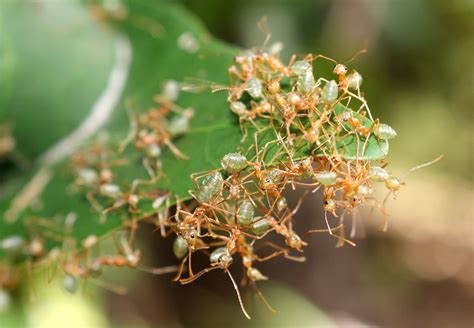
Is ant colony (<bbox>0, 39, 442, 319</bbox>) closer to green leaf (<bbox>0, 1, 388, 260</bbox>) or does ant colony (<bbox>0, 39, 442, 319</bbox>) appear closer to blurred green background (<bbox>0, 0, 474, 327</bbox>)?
green leaf (<bbox>0, 1, 388, 260</bbox>)

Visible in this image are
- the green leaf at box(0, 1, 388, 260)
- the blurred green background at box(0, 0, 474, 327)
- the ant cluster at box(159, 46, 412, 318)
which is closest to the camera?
the ant cluster at box(159, 46, 412, 318)

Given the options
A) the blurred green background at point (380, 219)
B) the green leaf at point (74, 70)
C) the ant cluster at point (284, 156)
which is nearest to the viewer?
the ant cluster at point (284, 156)

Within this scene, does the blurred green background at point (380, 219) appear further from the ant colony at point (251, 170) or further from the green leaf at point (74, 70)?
the ant colony at point (251, 170)

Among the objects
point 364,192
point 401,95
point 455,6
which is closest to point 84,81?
point 364,192

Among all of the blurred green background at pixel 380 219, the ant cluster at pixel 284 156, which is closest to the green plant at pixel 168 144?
Result: the ant cluster at pixel 284 156

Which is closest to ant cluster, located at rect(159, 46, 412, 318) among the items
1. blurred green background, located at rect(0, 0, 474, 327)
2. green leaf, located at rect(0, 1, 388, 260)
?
green leaf, located at rect(0, 1, 388, 260)

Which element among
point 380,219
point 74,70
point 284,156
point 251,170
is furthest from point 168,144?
point 380,219
